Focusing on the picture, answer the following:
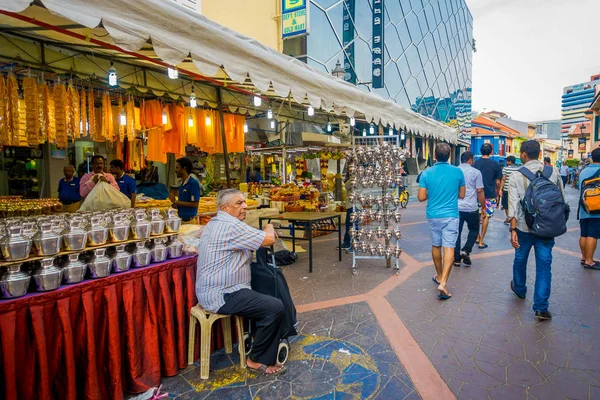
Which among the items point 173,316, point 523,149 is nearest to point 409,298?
point 523,149

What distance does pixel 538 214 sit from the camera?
3.64 meters

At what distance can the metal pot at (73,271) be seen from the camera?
2.36m

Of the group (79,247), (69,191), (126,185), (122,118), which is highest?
(122,118)

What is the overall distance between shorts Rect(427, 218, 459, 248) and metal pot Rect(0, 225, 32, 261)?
4.27 metres

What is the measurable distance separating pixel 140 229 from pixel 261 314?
1.23 m

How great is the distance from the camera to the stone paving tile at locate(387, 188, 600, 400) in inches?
107

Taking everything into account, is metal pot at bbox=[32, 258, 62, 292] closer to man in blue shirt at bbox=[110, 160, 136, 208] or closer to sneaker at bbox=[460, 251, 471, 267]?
man in blue shirt at bbox=[110, 160, 136, 208]

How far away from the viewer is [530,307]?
13.5ft

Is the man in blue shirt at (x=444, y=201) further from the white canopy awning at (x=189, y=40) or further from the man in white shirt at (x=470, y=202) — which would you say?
the white canopy awning at (x=189, y=40)

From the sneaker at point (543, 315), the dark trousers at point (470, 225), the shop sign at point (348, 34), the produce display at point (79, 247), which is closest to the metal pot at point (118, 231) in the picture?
the produce display at point (79, 247)

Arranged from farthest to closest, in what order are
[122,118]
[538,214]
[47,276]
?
[122,118], [538,214], [47,276]

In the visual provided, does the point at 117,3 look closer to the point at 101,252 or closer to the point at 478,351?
the point at 101,252

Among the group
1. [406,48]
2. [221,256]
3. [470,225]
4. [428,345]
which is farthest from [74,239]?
[406,48]

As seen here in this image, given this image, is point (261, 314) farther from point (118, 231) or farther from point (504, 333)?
point (504, 333)
